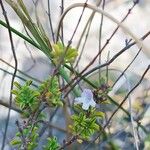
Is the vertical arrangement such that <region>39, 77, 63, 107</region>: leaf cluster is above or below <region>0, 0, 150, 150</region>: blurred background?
below

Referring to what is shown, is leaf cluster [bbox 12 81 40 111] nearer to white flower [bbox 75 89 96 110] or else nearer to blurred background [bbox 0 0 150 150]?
white flower [bbox 75 89 96 110]

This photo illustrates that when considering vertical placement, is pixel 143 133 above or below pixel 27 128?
above

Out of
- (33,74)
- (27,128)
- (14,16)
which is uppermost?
(14,16)

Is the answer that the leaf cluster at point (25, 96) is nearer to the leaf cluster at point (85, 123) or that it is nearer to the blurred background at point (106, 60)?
the leaf cluster at point (85, 123)

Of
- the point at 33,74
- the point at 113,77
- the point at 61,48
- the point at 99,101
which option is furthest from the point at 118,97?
the point at 61,48

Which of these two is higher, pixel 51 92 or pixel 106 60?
pixel 106 60

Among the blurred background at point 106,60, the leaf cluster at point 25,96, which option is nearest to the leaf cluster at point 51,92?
the leaf cluster at point 25,96

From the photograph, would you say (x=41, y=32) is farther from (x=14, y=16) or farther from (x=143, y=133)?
(x=14, y=16)

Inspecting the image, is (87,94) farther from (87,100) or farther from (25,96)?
(25,96)

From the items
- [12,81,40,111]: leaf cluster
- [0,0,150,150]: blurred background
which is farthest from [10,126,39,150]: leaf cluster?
[0,0,150,150]: blurred background

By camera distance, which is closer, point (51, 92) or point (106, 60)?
point (51, 92)

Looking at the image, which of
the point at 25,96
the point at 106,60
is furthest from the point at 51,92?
the point at 106,60
